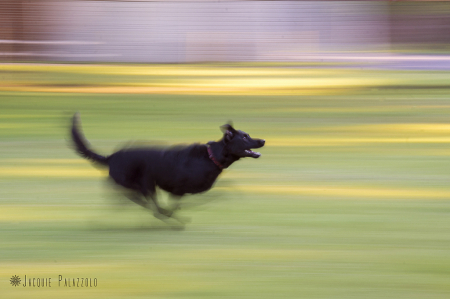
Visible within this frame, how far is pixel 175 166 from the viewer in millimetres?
5137

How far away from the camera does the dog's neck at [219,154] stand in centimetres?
513

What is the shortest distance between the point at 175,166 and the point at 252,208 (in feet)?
3.91

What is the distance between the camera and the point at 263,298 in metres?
3.99

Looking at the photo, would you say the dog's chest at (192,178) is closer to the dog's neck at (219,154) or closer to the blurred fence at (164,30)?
the dog's neck at (219,154)

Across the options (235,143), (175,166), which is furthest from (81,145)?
(235,143)

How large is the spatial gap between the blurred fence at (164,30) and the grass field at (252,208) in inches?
203

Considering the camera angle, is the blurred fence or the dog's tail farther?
the blurred fence

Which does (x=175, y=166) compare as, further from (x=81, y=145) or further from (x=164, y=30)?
(x=164, y=30)

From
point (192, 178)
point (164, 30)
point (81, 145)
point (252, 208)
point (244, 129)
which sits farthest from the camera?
point (164, 30)

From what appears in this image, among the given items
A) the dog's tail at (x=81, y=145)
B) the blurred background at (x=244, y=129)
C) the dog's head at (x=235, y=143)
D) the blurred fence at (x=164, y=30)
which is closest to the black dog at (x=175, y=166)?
the dog's head at (x=235, y=143)

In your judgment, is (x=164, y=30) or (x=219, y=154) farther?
(x=164, y=30)

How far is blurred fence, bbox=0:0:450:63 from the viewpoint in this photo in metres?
18.9

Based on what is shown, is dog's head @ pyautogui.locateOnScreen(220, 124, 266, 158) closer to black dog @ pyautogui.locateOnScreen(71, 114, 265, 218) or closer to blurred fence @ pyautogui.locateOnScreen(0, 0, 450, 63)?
black dog @ pyautogui.locateOnScreen(71, 114, 265, 218)

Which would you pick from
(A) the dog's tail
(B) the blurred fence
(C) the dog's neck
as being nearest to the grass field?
(A) the dog's tail
